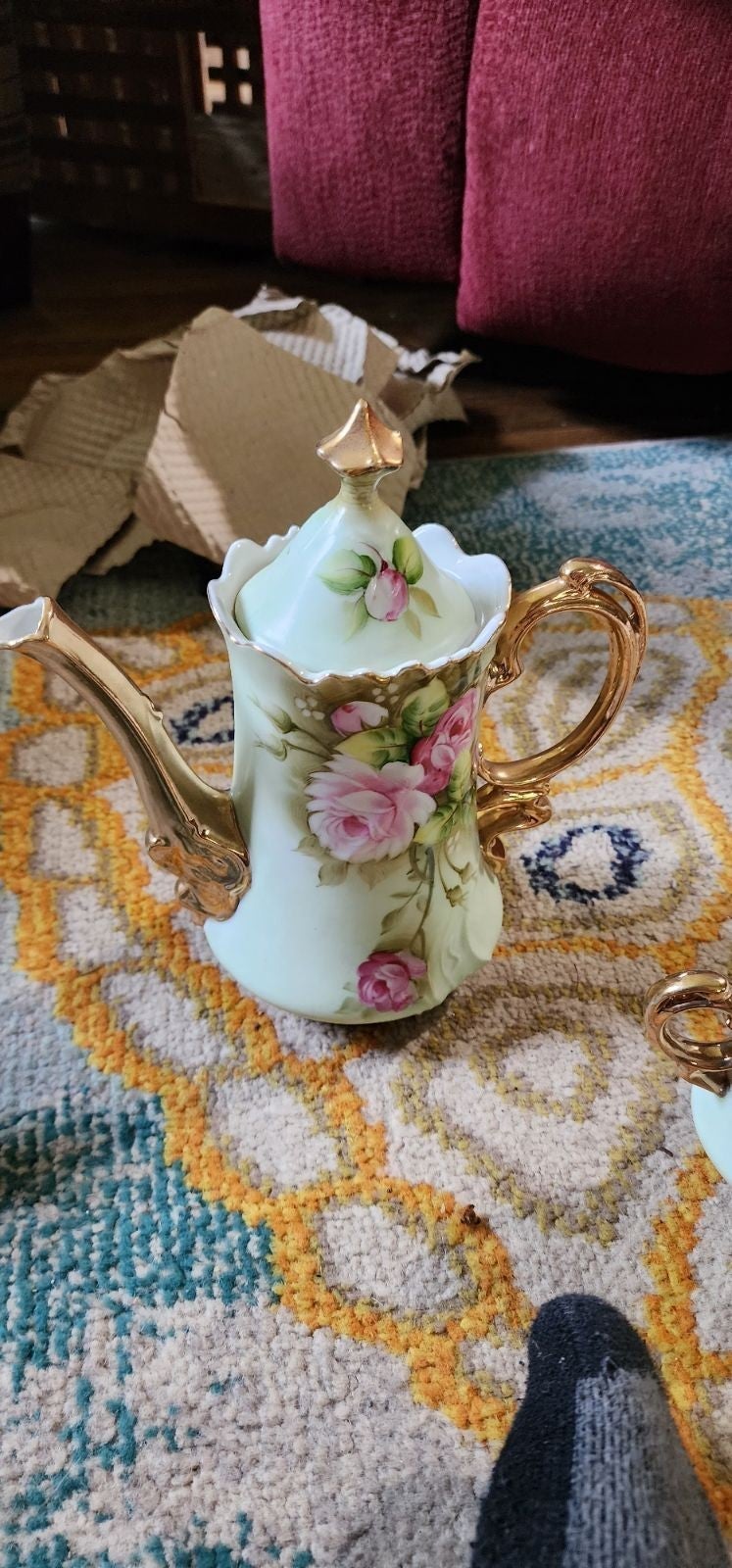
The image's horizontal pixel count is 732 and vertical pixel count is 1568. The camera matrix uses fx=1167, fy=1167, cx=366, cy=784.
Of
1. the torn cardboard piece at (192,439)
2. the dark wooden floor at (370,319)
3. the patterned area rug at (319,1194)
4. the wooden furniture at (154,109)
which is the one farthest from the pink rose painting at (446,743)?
the wooden furniture at (154,109)

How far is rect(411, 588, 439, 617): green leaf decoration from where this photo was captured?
1.20 ft

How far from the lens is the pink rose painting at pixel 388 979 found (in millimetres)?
417

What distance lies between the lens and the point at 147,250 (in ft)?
4.39

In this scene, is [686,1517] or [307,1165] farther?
[307,1165]

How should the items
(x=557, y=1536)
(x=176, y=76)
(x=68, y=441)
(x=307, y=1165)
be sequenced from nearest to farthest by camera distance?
(x=557, y=1536), (x=307, y=1165), (x=68, y=441), (x=176, y=76)

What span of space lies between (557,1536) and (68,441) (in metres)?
0.72

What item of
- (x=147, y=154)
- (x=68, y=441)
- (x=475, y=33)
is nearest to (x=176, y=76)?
(x=147, y=154)

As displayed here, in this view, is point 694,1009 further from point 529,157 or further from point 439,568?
point 529,157

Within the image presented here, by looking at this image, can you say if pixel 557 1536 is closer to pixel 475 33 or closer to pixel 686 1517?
pixel 686 1517

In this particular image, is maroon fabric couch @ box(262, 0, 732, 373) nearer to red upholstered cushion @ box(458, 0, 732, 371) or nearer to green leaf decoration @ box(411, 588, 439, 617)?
red upholstered cushion @ box(458, 0, 732, 371)

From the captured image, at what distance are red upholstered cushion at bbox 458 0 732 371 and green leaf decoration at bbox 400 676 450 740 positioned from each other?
626mm

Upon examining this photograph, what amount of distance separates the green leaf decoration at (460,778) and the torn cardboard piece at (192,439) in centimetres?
37

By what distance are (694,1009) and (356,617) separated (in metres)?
0.16

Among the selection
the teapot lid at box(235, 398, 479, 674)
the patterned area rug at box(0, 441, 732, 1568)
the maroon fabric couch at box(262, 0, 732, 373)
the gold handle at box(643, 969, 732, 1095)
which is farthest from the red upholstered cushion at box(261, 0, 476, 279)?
the gold handle at box(643, 969, 732, 1095)
